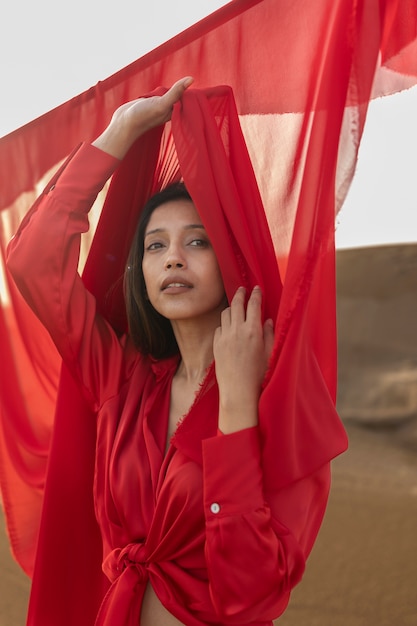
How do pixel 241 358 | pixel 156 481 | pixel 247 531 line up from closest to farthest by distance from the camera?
pixel 247 531 < pixel 241 358 < pixel 156 481

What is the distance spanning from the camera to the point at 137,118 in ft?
5.71

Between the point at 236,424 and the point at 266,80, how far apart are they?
84 centimetres

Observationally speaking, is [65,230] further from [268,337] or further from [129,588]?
[129,588]

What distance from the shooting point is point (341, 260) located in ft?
43.8

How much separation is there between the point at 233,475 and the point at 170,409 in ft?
1.27

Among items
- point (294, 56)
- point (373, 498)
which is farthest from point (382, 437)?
point (294, 56)

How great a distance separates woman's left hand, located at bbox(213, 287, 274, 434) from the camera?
4.96ft

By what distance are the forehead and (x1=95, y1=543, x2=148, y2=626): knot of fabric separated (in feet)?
2.55

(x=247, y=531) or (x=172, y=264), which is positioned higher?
(x=172, y=264)

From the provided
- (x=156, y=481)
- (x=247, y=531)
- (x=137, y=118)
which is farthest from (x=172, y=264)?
(x=247, y=531)

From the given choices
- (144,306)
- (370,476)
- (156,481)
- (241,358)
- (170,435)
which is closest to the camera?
(241,358)

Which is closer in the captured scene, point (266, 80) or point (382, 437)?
point (266, 80)

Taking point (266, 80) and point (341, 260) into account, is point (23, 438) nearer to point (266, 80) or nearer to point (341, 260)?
point (266, 80)

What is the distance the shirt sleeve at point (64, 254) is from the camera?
180cm
